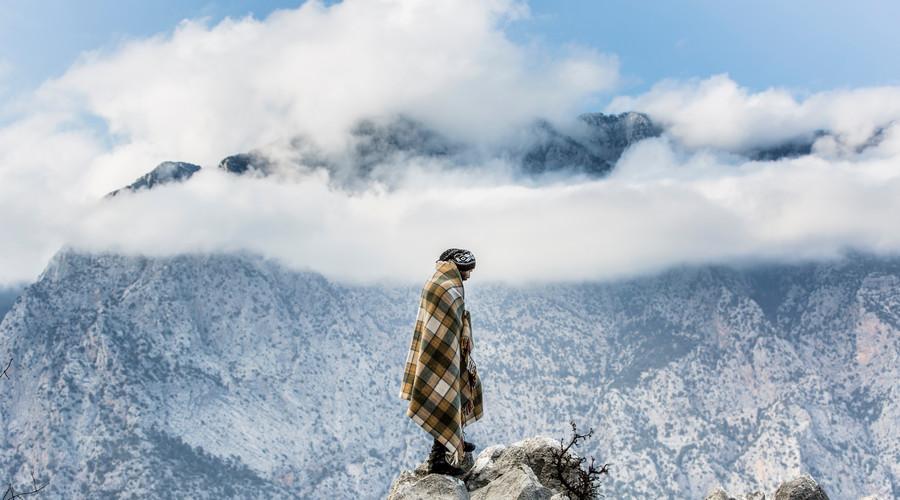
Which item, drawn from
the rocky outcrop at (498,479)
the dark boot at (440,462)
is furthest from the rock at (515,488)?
the dark boot at (440,462)

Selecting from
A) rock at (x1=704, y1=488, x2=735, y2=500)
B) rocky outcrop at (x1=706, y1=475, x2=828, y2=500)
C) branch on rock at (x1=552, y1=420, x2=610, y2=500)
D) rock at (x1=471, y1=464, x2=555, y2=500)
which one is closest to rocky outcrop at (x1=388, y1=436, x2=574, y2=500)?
rock at (x1=471, y1=464, x2=555, y2=500)

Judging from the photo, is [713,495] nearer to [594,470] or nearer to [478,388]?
[594,470]

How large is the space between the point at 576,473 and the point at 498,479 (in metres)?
2.43

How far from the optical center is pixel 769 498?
20.1m

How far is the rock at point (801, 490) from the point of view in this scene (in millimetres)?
17078

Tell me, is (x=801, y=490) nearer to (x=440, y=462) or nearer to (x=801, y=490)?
(x=801, y=490)

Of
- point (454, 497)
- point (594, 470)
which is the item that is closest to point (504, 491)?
point (454, 497)

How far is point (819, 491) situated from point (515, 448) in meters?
5.86

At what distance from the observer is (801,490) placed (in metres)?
17.1

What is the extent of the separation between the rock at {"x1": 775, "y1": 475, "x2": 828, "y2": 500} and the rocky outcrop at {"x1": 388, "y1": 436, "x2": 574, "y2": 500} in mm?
4128

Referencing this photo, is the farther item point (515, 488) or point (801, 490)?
point (801, 490)

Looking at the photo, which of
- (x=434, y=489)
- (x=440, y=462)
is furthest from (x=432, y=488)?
(x=440, y=462)

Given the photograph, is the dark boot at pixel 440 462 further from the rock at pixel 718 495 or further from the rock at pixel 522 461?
the rock at pixel 718 495

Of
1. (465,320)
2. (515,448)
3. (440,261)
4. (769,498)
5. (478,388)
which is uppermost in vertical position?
(440,261)
